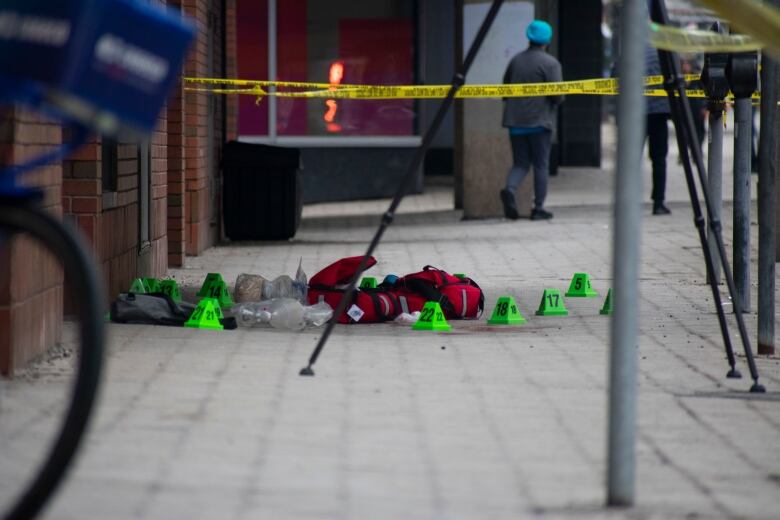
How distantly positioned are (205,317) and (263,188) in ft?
19.4

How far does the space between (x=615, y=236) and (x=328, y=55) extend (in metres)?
16.0

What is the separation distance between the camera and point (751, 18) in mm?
5039

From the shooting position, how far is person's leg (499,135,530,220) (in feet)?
51.1

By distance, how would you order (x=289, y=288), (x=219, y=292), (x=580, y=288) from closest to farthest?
1. (x=289, y=288)
2. (x=219, y=292)
3. (x=580, y=288)

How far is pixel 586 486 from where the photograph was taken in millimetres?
4266

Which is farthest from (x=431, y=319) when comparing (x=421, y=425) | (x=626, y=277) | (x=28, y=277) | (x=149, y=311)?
(x=626, y=277)

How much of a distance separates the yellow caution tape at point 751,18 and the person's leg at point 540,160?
34.2 ft

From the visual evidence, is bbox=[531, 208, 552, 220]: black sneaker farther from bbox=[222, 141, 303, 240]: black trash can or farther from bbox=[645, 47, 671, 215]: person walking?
bbox=[222, 141, 303, 240]: black trash can

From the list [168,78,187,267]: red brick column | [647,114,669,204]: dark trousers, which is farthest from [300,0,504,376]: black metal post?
[647,114,669,204]: dark trousers

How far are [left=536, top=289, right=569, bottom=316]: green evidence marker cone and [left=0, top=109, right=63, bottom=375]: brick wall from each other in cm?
299

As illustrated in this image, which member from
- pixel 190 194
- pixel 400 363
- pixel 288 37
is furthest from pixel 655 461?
pixel 288 37

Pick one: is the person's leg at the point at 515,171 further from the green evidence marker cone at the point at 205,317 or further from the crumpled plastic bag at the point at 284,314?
the green evidence marker cone at the point at 205,317

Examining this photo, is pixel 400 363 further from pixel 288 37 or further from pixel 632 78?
pixel 288 37

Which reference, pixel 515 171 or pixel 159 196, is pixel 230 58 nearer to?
pixel 515 171
